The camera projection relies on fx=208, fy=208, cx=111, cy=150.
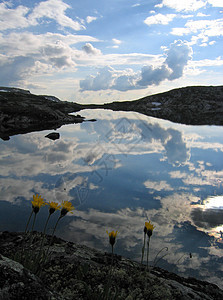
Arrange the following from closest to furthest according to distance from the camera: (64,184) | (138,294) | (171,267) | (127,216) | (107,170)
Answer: (138,294)
(171,267)
(127,216)
(64,184)
(107,170)

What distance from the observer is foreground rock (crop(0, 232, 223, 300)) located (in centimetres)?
281

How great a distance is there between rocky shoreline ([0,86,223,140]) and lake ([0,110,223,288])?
107ft

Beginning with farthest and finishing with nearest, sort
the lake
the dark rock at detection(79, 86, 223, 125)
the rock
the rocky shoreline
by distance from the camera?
the dark rock at detection(79, 86, 223, 125), the rocky shoreline, the lake, the rock

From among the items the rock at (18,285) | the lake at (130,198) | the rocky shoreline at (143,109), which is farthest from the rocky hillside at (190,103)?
the rock at (18,285)

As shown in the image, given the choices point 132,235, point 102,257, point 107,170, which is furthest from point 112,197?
point 102,257

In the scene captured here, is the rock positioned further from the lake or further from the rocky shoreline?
the rocky shoreline

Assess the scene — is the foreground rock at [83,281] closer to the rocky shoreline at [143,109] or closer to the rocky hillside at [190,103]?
the rocky shoreline at [143,109]

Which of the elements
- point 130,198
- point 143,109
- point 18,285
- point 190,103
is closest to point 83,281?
point 18,285

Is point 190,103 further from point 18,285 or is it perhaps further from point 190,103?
point 18,285

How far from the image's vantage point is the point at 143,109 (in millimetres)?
184000

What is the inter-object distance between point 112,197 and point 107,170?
7630mm

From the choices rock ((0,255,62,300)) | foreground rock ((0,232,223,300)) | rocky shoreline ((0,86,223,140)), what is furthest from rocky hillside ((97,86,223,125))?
rock ((0,255,62,300))

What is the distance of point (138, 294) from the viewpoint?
4.91 metres

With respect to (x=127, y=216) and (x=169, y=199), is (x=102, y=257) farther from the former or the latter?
(x=169, y=199)
